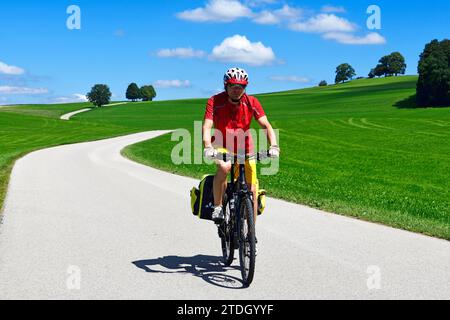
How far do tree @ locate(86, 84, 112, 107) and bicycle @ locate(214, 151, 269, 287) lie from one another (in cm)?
13149

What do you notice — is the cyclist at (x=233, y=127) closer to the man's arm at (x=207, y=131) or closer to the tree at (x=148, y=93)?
the man's arm at (x=207, y=131)

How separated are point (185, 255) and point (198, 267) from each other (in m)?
0.59

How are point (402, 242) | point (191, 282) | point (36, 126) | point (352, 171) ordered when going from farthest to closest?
point (36, 126) → point (352, 171) → point (402, 242) → point (191, 282)

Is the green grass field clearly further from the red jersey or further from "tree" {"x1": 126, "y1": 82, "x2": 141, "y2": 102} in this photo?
"tree" {"x1": 126, "y1": 82, "x2": 141, "y2": 102}

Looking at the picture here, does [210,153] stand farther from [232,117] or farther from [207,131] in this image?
[232,117]

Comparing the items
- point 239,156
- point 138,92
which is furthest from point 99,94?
point 239,156

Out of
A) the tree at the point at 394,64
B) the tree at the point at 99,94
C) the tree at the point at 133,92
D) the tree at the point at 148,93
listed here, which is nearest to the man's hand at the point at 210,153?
the tree at the point at 99,94

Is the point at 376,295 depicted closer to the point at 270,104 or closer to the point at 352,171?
the point at 352,171

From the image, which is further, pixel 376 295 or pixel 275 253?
pixel 275 253

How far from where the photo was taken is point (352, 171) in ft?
69.8

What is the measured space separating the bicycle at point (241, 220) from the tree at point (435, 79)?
81892mm
